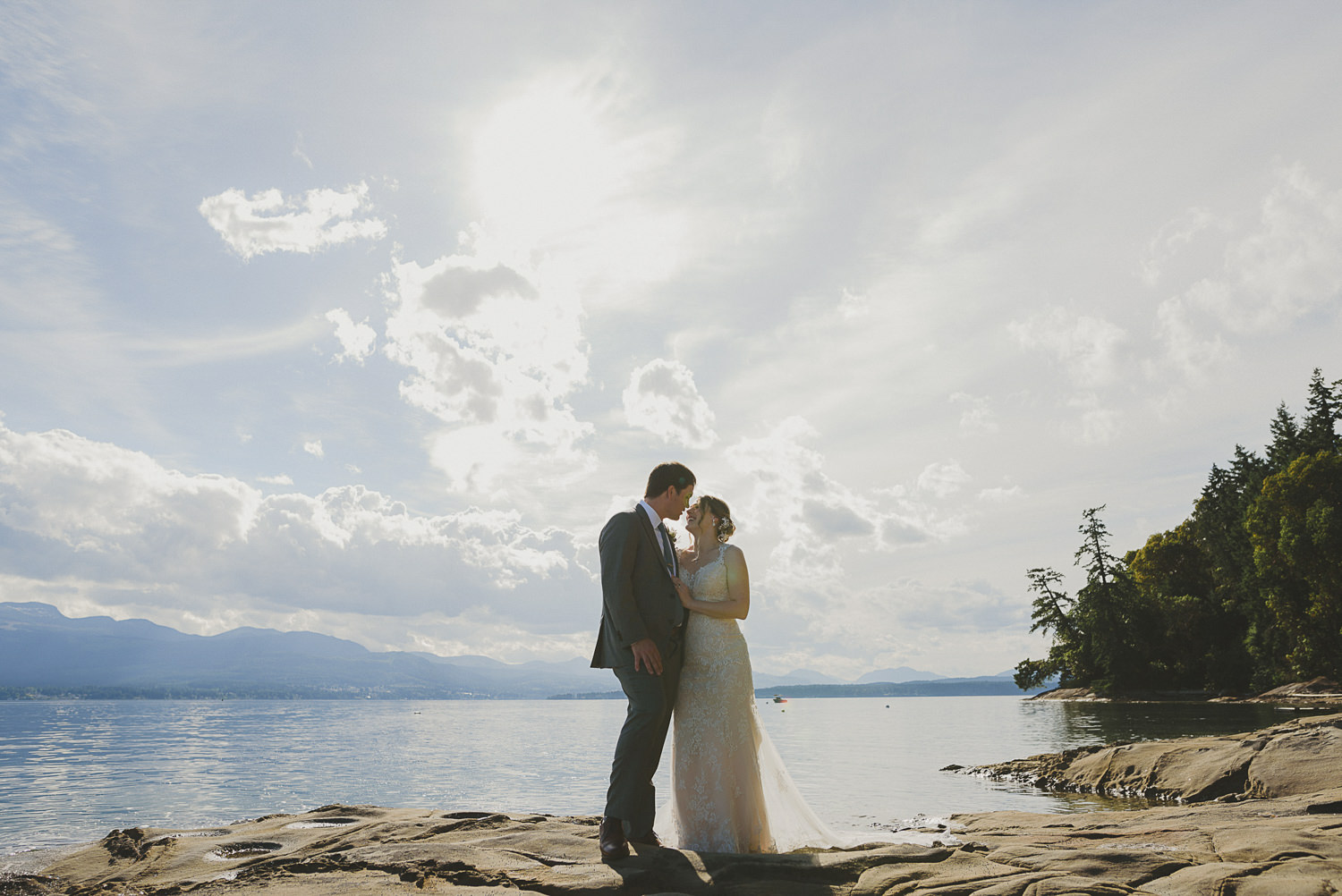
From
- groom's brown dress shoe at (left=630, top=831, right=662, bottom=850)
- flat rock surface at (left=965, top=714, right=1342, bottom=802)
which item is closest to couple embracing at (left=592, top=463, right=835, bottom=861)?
groom's brown dress shoe at (left=630, top=831, right=662, bottom=850)

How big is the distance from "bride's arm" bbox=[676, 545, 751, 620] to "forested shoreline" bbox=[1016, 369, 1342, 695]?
43035 millimetres

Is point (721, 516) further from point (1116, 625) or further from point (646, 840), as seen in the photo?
point (1116, 625)

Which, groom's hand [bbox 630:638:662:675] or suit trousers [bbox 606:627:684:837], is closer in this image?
suit trousers [bbox 606:627:684:837]

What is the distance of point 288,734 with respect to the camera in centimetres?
4575

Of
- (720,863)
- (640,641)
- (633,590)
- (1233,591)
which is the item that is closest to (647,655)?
(640,641)

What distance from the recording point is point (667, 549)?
20.9 ft

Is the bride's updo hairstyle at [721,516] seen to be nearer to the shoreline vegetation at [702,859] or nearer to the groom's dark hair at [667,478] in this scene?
the groom's dark hair at [667,478]

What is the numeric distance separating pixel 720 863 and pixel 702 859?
0.69 feet

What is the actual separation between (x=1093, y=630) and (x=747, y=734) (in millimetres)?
61365

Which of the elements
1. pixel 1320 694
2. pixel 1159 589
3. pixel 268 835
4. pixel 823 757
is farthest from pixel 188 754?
pixel 1159 589

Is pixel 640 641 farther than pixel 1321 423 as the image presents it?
No

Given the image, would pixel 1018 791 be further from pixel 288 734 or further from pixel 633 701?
pixel 288 734

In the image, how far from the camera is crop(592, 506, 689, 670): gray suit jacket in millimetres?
5836

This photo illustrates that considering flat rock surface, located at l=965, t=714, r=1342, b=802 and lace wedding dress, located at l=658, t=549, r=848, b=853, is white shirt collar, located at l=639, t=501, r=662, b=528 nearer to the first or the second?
lace wedding dress, located at l=658, t=549, r=848, b=853
